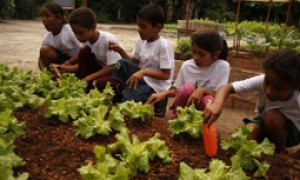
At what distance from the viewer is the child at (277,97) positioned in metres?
2.28

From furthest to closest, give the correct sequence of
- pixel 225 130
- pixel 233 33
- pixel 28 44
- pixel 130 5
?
pixel 130 5
pixel 28 44
pixel 233 33
pixel 225 130

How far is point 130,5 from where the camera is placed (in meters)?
24.5

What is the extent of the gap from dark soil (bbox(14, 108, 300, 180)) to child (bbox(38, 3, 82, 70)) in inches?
67.5

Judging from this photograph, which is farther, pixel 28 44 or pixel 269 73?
pixel 28 44

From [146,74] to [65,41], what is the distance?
1.48 meters

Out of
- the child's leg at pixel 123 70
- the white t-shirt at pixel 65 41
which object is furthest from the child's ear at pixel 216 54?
the white t-shirt at pixel 65 41

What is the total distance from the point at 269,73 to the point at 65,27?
279 centimetres

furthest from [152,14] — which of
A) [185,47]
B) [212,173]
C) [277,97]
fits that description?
[185,47]

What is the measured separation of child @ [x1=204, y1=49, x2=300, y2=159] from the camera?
7.48ft

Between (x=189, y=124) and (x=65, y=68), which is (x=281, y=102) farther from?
(x=65, y=68)

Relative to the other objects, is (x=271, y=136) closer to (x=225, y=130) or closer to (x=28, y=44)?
(x=225, y=130)

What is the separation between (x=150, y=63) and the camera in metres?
3.44

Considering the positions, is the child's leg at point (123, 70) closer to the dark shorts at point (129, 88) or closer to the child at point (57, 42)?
the dark shorts at point (129, 88)

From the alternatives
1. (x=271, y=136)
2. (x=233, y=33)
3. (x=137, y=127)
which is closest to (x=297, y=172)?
(x=271, y=136)
